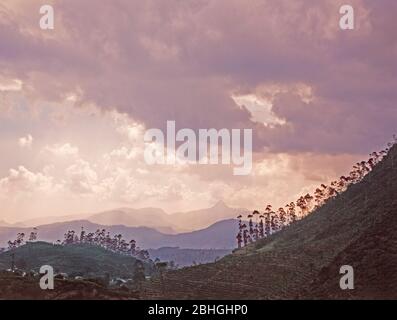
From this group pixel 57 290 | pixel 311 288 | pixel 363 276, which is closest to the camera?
pixel 57 290

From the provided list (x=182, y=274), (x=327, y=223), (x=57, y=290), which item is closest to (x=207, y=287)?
(x=182, y=274)

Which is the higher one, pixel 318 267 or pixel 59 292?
pixel 318 267

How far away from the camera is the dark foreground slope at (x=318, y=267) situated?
117m

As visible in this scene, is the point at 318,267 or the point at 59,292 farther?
the point at 318,267

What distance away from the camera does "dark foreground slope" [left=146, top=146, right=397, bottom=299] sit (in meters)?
117

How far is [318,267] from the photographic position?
143 meters

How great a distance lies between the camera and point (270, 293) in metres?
131

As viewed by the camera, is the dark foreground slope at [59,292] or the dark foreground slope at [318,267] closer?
the dark foreground slope at [59,292]

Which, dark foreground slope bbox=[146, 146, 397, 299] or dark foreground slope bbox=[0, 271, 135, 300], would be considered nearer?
dark foreground slope bbox=[0, 271, 135, 300]

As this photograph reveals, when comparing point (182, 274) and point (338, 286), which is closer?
point (338, 286)

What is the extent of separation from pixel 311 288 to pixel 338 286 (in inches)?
381

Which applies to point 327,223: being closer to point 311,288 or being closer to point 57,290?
point 311,288
